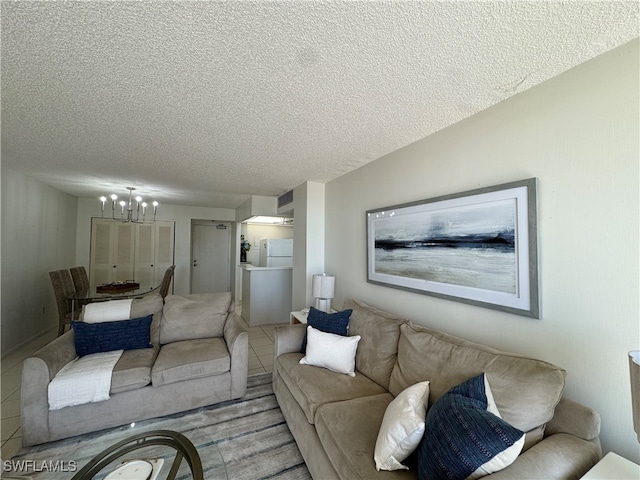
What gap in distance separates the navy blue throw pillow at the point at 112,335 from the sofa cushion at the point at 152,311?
0.33 feet

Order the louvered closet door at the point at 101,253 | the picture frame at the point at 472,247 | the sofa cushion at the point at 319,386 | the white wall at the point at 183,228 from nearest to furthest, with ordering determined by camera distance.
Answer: the picture frame at the point at 472,247, the sofa cushion at the point at 319,386, the louvered closet door at the point at 101,253, the white wall at the point at 183,228

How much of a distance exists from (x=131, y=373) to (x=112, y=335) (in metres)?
0.50

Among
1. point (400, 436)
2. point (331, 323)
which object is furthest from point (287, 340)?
point (400, 436)

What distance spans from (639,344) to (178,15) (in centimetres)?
239

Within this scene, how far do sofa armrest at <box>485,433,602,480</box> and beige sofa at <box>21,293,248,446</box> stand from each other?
1.97 m

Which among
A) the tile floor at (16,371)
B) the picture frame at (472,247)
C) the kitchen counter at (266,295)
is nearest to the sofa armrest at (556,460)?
the picture frame at (472,247)

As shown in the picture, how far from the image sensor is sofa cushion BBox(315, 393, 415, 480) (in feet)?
3.58

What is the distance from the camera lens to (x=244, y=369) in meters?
2.26

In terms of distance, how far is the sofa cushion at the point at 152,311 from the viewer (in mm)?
2430

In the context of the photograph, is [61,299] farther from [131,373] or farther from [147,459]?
[147,459]

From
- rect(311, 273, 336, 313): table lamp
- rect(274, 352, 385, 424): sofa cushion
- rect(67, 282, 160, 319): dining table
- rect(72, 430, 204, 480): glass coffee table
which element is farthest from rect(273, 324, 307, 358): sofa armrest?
rect(67, 282, 160, 319): dining table

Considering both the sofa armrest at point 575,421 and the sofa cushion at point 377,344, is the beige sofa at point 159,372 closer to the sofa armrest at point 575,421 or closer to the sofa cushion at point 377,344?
the sofa cushion at point 377,344

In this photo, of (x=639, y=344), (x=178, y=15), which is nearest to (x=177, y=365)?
(x=178, y=15)

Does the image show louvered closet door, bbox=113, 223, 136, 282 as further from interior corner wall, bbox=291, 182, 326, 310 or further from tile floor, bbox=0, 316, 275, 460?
interior corner wall, bbox=291, 182, 326, 310
